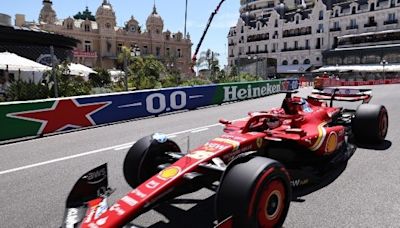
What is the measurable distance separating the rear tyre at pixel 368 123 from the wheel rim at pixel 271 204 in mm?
3720

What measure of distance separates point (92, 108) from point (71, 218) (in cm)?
760

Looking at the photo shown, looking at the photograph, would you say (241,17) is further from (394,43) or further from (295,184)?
(295,184)

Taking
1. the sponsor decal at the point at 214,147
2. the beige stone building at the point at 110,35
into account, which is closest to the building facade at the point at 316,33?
the beige stone building at the point at 110,35

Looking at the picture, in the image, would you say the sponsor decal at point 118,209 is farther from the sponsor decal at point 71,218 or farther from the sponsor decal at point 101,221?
the sponsor decal at point 71,218

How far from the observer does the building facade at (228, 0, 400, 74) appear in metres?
55.6

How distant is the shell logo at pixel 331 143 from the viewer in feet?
15.7

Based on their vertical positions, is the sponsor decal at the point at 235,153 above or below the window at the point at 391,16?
below

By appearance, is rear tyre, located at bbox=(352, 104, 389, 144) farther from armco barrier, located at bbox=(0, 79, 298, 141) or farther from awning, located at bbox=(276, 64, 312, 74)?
awning, located at bbox=(276, 64, 312, 74)

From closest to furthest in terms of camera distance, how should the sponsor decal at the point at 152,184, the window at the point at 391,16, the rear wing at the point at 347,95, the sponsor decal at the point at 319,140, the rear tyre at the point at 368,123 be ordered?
1. the sponsor decal at the point at 152,184
2. the sponsor decal at the point at 319,140
3. the rear tyre at the point at 368,123
4. the rear wing at the point at 347,95
5. the window at the point at 391,16

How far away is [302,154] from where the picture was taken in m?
4.57

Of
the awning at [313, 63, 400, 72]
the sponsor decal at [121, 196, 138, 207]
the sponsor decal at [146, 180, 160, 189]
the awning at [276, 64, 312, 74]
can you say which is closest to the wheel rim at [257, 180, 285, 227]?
the sponsor decal at [146, 180, 160, 189]

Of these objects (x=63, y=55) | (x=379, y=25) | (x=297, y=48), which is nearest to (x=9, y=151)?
(x=63, y=55)

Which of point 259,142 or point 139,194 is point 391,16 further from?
point 139,194

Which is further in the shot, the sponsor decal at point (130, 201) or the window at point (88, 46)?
the window at point (88, 46)
